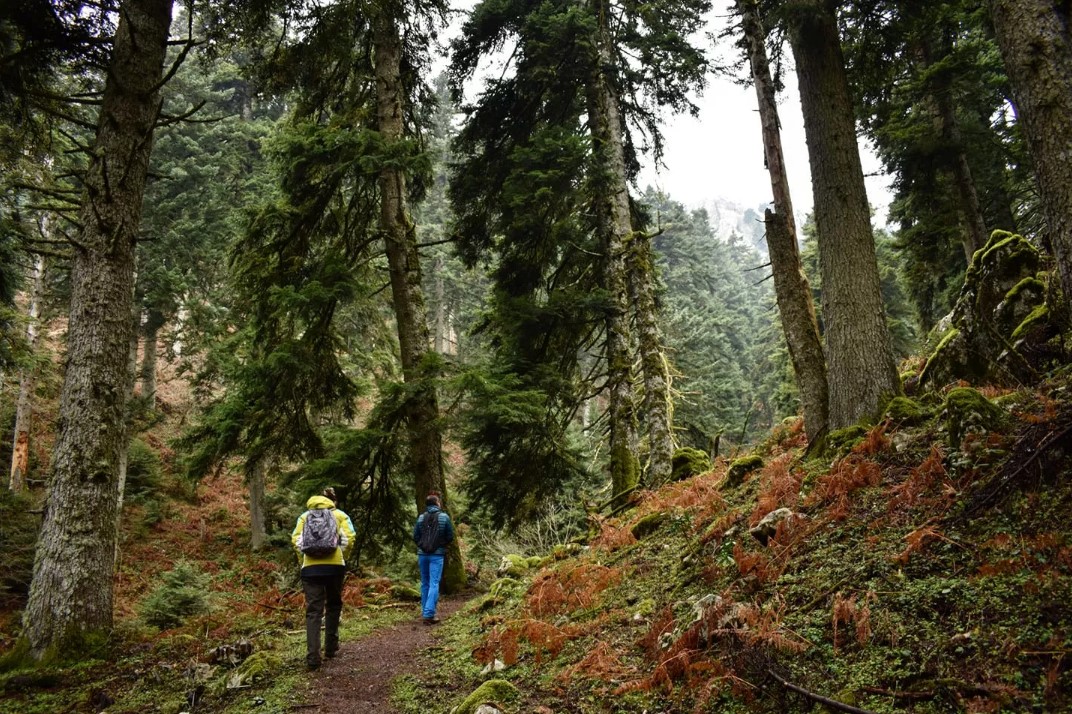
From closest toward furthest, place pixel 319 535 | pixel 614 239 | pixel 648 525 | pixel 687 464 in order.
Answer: pixel 319 535 < pixel 648 525 < pixel 687 464 < pixel 614 239

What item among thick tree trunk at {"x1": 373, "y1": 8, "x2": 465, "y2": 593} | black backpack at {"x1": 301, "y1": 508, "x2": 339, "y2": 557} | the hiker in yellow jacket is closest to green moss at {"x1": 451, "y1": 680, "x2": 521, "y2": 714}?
the hiker in yellow jacket

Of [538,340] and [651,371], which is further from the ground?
[538,340]

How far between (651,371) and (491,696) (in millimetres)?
7940

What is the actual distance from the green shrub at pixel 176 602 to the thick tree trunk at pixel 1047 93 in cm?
1171

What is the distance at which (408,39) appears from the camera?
13.0m

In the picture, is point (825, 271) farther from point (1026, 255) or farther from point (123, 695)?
point (123, 695)

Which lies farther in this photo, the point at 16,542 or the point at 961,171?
the point at 961,171

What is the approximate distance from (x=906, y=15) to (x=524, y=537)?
1312cm

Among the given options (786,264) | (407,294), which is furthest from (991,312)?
(407,294)

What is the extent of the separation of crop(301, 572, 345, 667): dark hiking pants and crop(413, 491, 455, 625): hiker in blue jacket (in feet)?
6.63

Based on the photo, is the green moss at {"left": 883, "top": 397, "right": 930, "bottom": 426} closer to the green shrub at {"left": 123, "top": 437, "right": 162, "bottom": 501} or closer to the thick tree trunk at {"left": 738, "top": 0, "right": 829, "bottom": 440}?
the thick tree trunk at {"left": 738, "top": 0, "right": 829, "bottom": 440}

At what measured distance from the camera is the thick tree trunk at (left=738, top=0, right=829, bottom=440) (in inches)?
290

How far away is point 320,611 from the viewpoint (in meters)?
6.43

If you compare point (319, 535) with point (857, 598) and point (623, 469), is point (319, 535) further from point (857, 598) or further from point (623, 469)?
point (623, 469)
